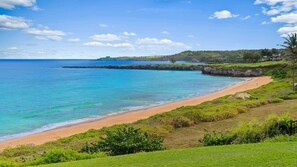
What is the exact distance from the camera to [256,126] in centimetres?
1357

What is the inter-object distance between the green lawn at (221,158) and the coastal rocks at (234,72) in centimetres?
8766

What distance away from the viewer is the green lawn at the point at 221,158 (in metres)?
7.66

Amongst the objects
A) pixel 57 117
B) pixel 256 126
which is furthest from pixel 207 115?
pixel 57 117

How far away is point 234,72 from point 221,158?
96330 millimetres

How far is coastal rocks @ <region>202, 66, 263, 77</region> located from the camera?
94062mm

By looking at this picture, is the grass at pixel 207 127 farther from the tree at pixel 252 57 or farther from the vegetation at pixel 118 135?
the tree at pixel 252 57

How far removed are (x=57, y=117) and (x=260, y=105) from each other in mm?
21191

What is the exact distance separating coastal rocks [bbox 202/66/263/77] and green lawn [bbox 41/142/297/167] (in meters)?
87.7

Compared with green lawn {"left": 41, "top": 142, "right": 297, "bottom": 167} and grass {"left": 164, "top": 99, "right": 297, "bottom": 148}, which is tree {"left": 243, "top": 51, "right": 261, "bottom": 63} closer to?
grass {"left": 164, "top": 99, "right": 297, "bottom": 148}

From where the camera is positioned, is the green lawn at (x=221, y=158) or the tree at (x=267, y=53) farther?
the tree at (x=267, y=53)

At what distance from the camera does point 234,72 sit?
101 metres

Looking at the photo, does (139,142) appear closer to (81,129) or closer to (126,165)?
(126,165)

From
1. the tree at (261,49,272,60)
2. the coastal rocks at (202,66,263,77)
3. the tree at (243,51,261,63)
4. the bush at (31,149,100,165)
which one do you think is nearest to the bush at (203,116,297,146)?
the bush at (31,149,100,165)

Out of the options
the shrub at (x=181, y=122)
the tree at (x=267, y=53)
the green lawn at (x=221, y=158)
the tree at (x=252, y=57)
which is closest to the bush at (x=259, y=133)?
the green lawn at (x=221, y=158)
